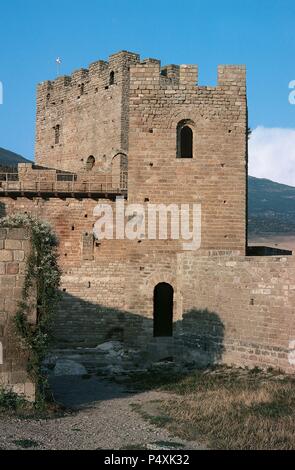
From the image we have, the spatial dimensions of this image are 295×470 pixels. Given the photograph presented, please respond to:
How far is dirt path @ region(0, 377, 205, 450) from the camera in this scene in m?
7.93

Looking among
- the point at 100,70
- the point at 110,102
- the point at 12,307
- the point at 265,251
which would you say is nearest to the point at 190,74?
the point at 265,251

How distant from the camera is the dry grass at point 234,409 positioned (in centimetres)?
817

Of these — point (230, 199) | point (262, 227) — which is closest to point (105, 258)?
point (230, 199)

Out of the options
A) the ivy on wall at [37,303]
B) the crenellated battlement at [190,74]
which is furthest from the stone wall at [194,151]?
the ivy on wall at [37,303]

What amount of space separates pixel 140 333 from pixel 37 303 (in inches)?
321

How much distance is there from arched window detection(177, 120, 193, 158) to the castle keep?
3 cm

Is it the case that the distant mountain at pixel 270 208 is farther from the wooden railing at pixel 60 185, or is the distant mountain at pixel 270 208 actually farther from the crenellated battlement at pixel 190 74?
the crenellated battlement at pixel 190 74

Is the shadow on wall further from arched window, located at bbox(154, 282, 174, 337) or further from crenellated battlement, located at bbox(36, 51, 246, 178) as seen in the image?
crenellated battlement, located at bbox(36, 51, 246, 178)

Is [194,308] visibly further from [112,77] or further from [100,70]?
[100,70]

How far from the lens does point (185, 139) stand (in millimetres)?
18734

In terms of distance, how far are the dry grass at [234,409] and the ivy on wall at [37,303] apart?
2502 millimetres

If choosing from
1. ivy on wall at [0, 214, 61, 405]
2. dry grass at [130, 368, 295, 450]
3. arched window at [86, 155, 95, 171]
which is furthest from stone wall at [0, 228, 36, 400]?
arched window at [86, 155, 95, 171]

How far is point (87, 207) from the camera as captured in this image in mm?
19391

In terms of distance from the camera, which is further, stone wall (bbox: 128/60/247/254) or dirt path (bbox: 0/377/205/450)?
stone wall (bbox: 128/60/247/254)
